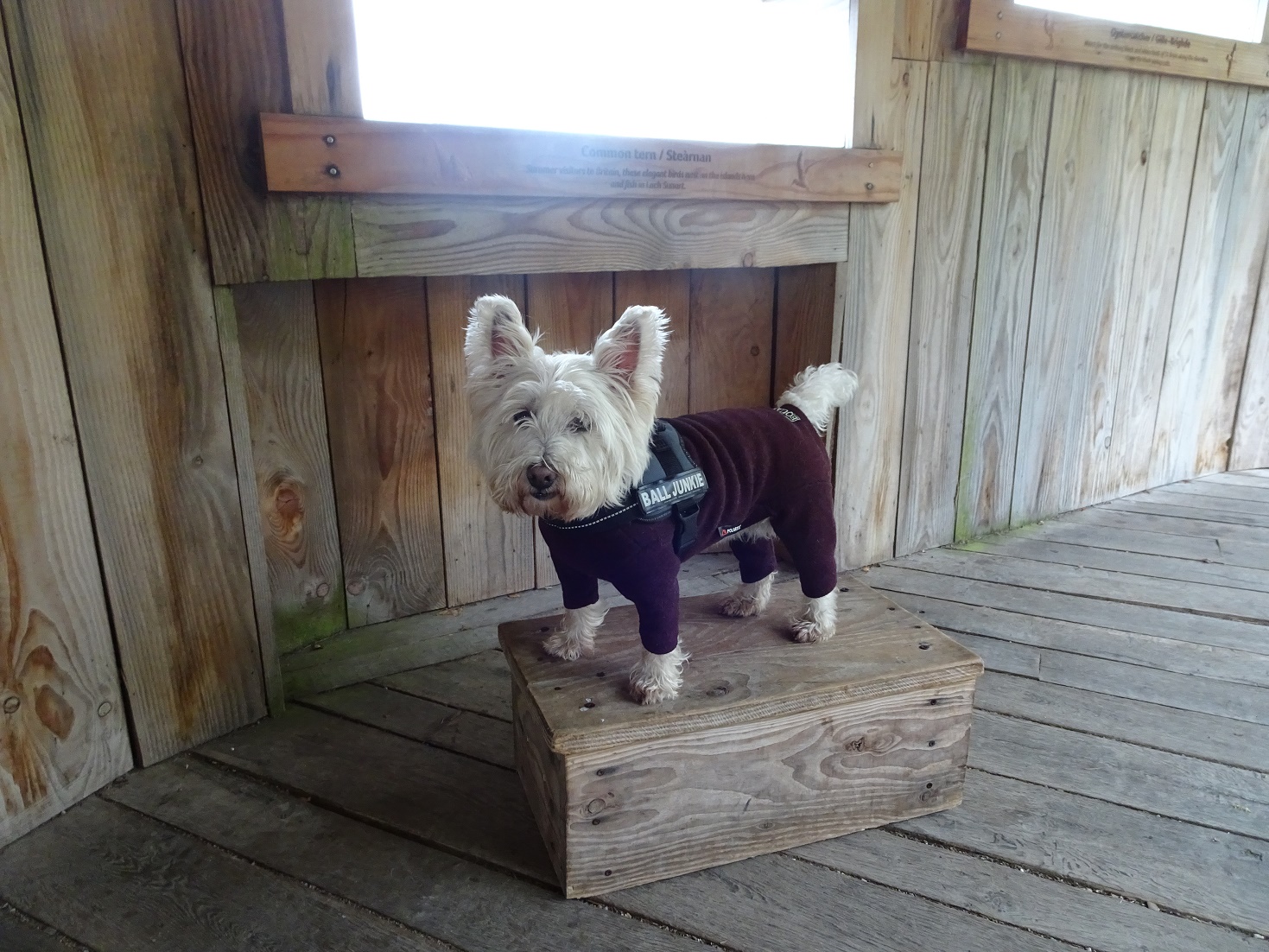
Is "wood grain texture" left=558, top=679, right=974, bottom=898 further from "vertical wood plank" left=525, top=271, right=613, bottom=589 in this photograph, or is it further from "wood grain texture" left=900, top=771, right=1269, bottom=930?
"vertical wood plank" left=525, top=271, right=613, bottom=589

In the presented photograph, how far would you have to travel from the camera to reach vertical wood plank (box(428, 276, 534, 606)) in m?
2.26

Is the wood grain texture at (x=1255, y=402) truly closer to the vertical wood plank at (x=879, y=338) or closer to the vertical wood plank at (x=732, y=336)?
the vertical wood plank at (x=879, y=338)

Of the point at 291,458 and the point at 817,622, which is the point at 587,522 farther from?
the point at 291,458

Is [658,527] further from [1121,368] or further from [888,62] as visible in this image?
[1121,368]

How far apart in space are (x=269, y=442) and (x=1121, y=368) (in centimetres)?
310

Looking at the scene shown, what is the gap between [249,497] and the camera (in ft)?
6.16

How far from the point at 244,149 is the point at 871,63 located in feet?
5.48

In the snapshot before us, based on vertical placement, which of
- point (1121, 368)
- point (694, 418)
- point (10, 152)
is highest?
point (10, 152)

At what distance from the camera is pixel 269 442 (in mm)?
2070

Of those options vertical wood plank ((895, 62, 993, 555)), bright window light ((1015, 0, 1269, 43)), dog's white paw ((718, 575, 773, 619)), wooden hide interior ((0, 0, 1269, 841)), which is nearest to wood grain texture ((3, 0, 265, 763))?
wooden hide interior ((0, 0, 1269, 841))

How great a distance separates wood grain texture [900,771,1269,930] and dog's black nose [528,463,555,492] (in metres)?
1.01

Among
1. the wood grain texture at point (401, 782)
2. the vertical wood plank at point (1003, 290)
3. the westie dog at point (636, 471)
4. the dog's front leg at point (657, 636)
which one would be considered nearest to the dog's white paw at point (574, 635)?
the westie dog at point (636, 471)

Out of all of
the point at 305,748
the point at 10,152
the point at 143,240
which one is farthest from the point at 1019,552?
the point at 10,152

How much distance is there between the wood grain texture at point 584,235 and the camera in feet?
6.05
